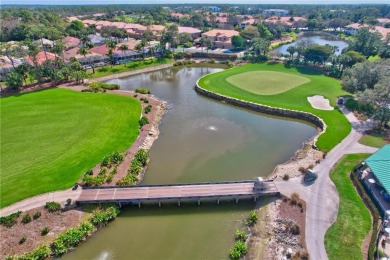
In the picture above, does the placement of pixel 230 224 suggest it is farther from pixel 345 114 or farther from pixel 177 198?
pixel 345 114

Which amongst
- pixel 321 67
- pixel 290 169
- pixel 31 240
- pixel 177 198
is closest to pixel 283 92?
pixel 321 67

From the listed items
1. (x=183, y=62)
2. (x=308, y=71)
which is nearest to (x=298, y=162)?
(x=308, y=71)

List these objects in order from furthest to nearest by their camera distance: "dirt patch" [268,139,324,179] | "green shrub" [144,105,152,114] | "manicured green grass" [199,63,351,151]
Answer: "green shrub" [144,105,152,114] → "manicured green grass" [199,63,351,151] → "dirt patch" [268,139,324,179]

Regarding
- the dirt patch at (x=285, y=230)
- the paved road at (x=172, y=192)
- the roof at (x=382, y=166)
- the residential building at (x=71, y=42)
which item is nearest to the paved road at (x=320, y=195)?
the dirt patch at (x=285, y=230)

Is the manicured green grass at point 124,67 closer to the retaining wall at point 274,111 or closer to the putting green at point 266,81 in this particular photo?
the putting green at point 266,81

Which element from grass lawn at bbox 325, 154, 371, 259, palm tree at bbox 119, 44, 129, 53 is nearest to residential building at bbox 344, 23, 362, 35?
palm tree at bbox 119, 44, 129, 53

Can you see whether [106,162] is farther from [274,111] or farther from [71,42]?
[71,42]

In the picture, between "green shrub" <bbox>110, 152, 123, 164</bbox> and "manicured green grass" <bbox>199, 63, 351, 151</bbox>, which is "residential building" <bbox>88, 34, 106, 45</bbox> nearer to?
"manicured green grass" <bbox>199, 63, 351, 151</bbox>
